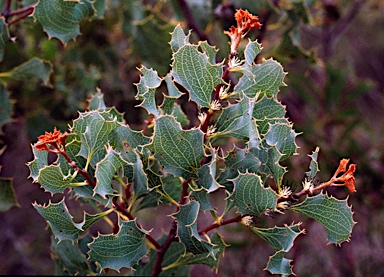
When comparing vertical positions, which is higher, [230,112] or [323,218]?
[230,112]

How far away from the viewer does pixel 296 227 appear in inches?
38.7

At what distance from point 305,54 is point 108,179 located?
1.00 m

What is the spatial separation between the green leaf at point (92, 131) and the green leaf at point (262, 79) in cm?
28

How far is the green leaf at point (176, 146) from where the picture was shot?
92cm

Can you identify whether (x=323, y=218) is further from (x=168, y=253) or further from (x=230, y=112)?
(x=168, y=253)

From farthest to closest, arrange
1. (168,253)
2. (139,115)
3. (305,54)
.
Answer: (139,115), (305,54), (168,253)

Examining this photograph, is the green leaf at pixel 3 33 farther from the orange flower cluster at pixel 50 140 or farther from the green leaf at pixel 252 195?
the green leaf at pixel 252 195

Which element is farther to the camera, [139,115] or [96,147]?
[139,115]

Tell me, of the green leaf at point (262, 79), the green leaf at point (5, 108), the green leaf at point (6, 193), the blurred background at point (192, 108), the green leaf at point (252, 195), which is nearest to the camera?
the green leaf at point (252, 195)

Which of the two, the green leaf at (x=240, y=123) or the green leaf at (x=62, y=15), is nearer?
the green leaf at (x=240, y=123)

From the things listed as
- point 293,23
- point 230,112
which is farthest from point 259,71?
point 293,23

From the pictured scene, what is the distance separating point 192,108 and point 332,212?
3.66 feet

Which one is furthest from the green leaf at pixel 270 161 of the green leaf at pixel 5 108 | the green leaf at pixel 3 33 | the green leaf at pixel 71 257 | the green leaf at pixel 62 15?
the green leaf at pixel 5 108

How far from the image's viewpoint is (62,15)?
52.6 inches
